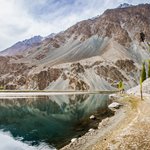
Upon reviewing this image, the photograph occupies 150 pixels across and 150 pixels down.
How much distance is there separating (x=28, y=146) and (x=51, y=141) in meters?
3.68

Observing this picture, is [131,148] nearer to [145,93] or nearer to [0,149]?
[0,149]

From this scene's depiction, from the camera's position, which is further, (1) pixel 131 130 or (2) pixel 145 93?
(2) pixel 145 93

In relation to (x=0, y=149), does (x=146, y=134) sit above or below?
above

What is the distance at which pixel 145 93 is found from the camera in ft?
310

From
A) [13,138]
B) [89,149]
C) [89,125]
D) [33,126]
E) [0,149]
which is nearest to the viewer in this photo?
[89,149]

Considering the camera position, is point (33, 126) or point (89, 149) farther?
point (33, 126)

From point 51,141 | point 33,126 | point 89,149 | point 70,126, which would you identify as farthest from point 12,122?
point 89,149

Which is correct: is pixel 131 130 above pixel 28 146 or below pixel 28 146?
above

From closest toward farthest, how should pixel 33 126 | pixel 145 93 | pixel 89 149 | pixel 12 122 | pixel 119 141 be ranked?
pixel 119 141 < pixel 89 149 < pixel 33 126 < pixel 12 122 < pixel 145 93

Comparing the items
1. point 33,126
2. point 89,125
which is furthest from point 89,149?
point 33,126

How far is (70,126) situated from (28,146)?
1648cm

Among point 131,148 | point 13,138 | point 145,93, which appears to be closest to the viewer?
point 131,148

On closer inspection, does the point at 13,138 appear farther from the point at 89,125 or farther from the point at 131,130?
the point at 131,130

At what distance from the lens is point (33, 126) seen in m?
58.3
